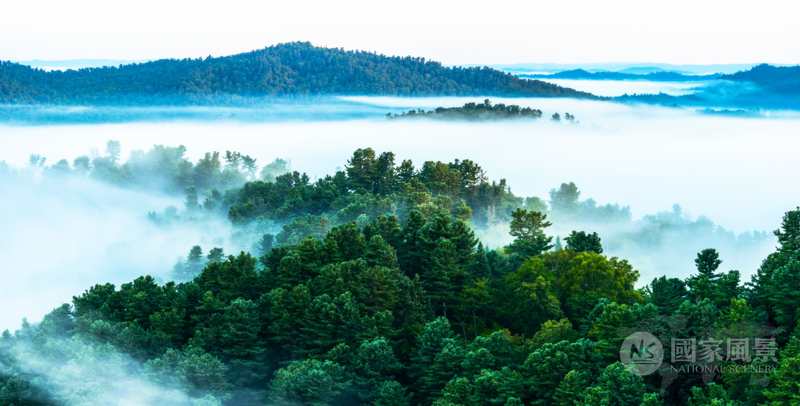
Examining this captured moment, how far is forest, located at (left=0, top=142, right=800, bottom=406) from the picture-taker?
50.8m

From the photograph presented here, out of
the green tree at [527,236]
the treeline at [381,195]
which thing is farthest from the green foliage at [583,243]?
the treeline at [381,195]

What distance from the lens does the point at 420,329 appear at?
67.0 metres

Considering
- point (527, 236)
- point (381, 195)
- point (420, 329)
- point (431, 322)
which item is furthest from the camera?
point (381, 195)

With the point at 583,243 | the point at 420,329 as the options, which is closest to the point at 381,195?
the point at 583,243

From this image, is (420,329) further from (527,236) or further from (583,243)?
(527,236)

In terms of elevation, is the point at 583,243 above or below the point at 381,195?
above

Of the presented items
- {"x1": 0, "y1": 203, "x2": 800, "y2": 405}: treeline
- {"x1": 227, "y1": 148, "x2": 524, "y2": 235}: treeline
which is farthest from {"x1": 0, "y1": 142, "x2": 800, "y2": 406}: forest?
{"x1": 227, "y1": 148, "x2": 524, "y2": 235}: treeline

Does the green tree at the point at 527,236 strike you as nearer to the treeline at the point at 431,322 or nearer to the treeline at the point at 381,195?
the treeline at the point at 431,322

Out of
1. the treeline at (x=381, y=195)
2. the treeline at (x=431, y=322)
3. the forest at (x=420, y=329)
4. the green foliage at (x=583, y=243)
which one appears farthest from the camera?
the treeline at (x=381, y=195)

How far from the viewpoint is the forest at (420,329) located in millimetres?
50781

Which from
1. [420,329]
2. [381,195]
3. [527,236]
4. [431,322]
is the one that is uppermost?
[527,236]

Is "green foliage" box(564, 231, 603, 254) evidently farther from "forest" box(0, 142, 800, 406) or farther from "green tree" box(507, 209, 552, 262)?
"green tree" box(507, 209, 552, 262)

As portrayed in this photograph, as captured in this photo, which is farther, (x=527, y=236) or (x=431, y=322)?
(x=527, y=236)

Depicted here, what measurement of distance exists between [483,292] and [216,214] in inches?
3706
